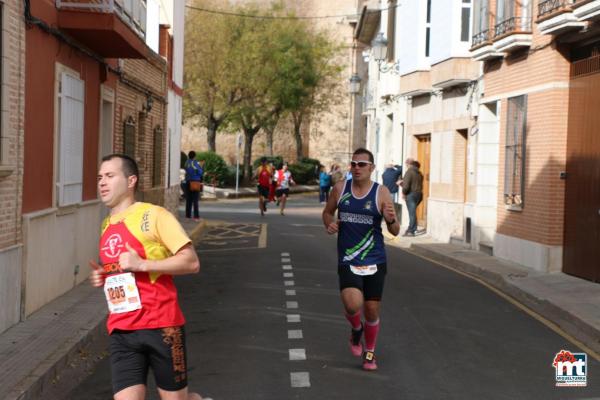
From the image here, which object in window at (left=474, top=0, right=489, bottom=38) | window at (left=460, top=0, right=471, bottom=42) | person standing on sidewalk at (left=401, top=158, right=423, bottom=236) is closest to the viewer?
window at (left=474, top=0, right=489, bottom=38)

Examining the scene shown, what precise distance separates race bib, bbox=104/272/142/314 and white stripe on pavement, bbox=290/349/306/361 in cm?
346

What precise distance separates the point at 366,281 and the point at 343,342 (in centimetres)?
121

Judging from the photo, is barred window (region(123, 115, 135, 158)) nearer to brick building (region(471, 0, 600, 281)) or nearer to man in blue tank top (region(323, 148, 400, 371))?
brick building (region(471, 0, 600, 281))

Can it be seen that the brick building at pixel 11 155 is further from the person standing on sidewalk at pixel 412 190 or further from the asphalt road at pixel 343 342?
the person standing on sidewalk at pixel 412 190

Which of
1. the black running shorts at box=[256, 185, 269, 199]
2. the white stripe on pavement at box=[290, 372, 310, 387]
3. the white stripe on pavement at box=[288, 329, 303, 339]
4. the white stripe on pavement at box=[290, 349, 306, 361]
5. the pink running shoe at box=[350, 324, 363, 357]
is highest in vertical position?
the black running shorts at box=[256, 185, 269, 199]

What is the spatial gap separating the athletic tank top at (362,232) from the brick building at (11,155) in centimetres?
345

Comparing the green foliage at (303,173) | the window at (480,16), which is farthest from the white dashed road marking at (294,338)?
the green foliage at (303,173)

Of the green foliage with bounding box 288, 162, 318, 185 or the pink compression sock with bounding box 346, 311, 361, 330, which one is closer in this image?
the pink compression sock with bounding box 346, 311, 361, 330

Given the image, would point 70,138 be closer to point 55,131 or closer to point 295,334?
point 55,131

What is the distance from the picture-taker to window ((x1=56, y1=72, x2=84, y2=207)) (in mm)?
11953

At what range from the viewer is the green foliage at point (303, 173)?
2209 inches

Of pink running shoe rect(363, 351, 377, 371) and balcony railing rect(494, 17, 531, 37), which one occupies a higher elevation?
balcony railing rect(494, 17, 531, 37)

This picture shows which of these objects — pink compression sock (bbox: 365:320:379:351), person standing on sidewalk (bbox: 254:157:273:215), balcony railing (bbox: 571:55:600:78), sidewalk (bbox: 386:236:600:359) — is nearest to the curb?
sidewalk (bbox: 386:236:600:359)

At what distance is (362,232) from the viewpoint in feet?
25.5
